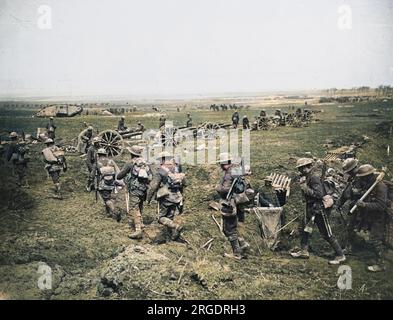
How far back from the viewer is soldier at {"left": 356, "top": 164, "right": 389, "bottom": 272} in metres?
8.45

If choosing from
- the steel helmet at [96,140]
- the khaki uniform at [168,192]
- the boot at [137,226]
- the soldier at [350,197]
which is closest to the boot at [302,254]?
the soldier at [350,197]

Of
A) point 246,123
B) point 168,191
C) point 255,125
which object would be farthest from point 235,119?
point 168,191

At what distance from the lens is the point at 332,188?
875cm

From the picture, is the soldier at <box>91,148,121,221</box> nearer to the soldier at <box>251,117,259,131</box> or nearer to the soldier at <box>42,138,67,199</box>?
the soldier at <box>42,138,67,199</box>

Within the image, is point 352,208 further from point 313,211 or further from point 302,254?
point 302,254

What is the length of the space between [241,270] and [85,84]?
179 inches

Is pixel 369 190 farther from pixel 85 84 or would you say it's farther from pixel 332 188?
pixel 85 84

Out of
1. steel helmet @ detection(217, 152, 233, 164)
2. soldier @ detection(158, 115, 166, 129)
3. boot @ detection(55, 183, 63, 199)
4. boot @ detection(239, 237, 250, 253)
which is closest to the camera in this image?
boot @ detection(239, 237, 250, 253)

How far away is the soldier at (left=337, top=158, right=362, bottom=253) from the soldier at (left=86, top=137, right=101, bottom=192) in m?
4.56

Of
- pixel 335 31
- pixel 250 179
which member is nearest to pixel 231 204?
pixel 250 179

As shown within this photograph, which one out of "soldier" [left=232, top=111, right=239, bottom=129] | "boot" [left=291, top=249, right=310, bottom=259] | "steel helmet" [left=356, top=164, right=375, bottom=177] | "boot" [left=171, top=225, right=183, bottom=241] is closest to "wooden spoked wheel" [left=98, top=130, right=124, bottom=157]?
"boot" [left=171, top=225, right=183, bottom=241]

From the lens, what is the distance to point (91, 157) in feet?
29.9

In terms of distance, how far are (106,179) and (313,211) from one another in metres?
3.78

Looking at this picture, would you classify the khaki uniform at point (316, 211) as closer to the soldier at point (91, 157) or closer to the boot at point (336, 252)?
the boot at point (336, 252)
